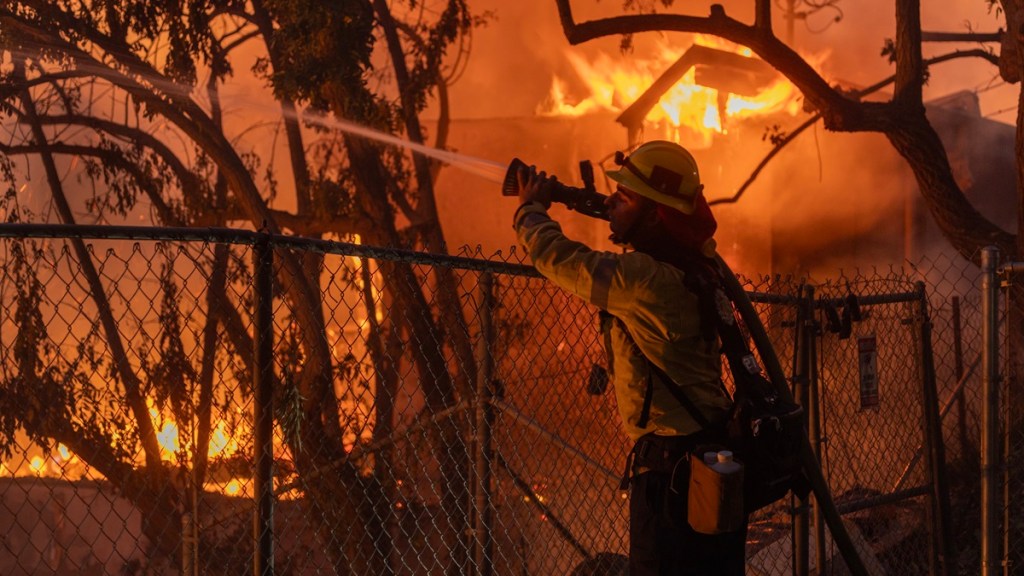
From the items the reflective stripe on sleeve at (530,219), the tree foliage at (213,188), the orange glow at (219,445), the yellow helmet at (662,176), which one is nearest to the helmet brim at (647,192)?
the yellow helmet at (662,176)

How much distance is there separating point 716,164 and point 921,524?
34.6 ft

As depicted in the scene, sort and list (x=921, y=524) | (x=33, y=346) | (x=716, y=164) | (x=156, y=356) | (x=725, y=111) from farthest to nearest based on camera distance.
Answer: (x=716, y=164) → (x=725, y=111) → (x=156, y=356) → (x=33, y=346) → (x=921, y=524)

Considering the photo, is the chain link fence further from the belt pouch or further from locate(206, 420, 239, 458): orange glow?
the belt pouch

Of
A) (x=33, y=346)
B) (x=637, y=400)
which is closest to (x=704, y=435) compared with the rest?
(x=637, y=400)

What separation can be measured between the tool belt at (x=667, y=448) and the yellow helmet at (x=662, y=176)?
74 cm

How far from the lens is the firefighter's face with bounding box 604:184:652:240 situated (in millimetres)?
3764

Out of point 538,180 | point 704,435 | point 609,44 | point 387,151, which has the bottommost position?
point 704,435

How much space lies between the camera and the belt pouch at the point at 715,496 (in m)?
3.50

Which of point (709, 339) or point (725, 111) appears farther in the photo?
point (725, 111)

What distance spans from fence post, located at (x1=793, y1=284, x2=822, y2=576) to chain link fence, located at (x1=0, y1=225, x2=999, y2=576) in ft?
0.05

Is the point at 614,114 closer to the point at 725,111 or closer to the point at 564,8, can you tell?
the point at 725,111

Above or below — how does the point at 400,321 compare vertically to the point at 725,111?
below

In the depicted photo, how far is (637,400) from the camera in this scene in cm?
373

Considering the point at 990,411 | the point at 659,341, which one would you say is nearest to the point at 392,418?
the point at 990,411
